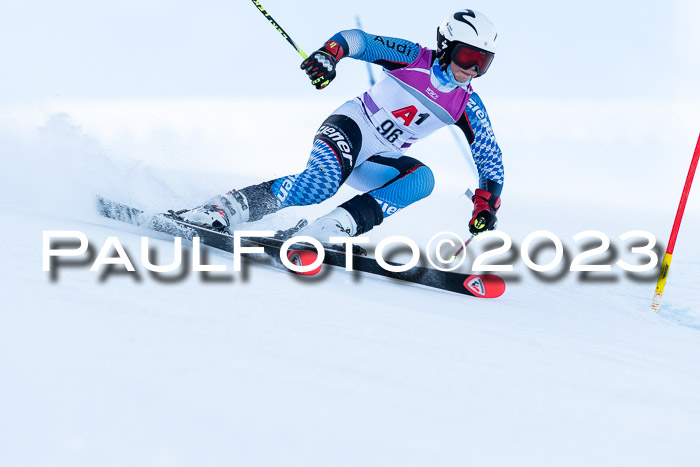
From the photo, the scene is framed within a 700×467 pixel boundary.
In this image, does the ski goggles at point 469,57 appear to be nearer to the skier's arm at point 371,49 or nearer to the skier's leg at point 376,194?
the skier's arm at point 371,49

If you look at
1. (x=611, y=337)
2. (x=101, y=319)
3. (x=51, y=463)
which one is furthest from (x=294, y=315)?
(x=611, y=337)

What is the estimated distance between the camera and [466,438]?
106 cm

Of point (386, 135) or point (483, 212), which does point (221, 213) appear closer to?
point (386, 135)

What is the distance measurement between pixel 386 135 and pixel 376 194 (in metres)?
0.42

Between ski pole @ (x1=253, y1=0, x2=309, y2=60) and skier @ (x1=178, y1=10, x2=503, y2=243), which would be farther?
ski pole @ (x1=253, y1=0, x2=309, y2=60)

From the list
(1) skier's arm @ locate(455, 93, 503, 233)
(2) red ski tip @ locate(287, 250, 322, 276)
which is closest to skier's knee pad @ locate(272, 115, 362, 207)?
(2) red ski tip @ locate(287, 250, 322, 276)

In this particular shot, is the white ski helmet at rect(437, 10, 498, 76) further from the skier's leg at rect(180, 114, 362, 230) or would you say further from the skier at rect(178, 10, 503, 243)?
the skier's leg at rect(180, 114, 362, 230)

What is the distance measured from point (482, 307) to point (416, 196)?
963 millimetres

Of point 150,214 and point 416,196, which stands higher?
point 416,196

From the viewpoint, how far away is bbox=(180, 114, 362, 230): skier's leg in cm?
313

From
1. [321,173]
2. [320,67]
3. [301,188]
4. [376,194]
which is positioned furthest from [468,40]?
[301,188]

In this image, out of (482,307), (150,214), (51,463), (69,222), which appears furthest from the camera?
(150,214)

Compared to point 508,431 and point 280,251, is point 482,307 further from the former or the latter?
point 508,431

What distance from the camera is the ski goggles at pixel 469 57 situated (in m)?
3.18
